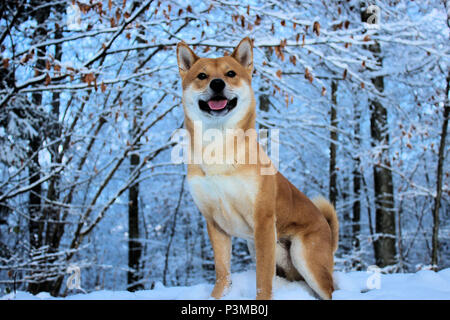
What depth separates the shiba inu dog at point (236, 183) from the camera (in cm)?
189

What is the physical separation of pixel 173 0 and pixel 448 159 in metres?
6.64

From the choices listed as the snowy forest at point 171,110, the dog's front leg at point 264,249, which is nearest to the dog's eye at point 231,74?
the dog's front leg at point 264,249

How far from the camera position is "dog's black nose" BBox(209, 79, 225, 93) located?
5.92ft

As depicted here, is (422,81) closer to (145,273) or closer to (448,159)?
(448,159)

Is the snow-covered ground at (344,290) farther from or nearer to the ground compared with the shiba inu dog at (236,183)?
nearer to the ground

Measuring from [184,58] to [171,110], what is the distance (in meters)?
3.84

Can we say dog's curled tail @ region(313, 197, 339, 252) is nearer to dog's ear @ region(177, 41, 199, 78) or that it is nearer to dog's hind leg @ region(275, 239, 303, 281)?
dog's hind leg @ region(275, 239, 303, 281)

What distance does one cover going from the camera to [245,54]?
2.00 meters

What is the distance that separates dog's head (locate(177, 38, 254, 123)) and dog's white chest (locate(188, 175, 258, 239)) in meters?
0.32

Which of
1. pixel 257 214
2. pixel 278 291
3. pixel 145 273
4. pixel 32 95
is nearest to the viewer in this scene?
pixel 257 214

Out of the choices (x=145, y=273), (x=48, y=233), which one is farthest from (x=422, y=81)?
(x=145, y=273)

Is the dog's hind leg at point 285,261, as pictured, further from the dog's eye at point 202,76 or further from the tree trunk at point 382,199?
the tree trunk at point 382,199

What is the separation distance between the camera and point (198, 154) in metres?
1.98

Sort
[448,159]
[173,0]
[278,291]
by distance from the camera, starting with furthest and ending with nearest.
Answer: [448,159], [173,0], [278,291]
